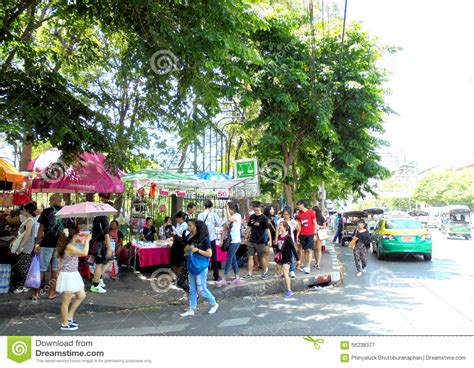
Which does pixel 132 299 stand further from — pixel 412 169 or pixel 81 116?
pixel 412 169

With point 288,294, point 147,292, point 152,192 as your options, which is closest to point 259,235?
point 288,294

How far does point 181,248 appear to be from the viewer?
29.6 feet

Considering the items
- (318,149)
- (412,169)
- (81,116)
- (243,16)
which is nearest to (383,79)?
(318,149)

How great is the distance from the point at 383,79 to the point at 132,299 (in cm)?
1436

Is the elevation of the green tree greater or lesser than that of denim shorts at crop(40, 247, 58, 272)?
greater

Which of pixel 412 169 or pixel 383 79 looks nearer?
pixel 383 79

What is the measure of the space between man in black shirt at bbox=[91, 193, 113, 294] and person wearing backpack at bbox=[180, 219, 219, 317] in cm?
210

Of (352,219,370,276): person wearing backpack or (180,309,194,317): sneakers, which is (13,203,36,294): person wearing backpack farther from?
(352,219,370,276): person wearing backpack

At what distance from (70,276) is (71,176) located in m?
5.33

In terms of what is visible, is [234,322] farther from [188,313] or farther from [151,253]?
[151,253]

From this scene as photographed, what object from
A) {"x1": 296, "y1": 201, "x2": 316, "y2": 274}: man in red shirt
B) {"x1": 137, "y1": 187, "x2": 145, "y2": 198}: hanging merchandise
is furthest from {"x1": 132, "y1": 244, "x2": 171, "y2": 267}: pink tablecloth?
{"x1": 296, "y1": 201, "x2": 316, "y2": 274}: man in red shirt

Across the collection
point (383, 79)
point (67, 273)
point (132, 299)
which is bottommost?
point (132, 299)

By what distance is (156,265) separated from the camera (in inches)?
424

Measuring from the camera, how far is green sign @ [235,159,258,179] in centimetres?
1139
